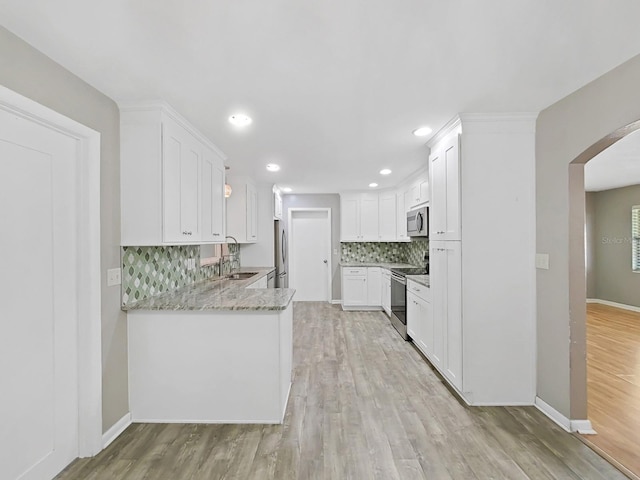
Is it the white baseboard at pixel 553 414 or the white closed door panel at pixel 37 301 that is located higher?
the white closed door panel at pixel 37 301

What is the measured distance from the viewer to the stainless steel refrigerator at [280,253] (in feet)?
18.5

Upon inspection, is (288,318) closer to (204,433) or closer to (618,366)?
(204,433)

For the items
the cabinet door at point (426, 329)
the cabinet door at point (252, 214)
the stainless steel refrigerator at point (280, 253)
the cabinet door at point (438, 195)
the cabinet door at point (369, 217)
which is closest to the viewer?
the cabinet door at point (438, 195)

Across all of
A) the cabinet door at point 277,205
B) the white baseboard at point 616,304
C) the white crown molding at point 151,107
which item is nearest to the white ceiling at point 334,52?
the white crown molding at point 151,107

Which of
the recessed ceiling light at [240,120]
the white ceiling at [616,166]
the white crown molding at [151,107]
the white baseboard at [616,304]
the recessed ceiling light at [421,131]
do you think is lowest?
the white baseboard at [616,304]

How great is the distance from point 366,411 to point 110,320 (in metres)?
1.95

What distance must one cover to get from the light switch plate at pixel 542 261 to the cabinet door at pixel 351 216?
3.96m

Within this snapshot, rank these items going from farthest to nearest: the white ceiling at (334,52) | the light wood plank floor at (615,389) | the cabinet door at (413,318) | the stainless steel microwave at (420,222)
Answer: the stainless steel microwave at (420,222) < the cabinet door at (413,318) < the light wood plank floor at (615,389) < the white ceiling at (334,52)

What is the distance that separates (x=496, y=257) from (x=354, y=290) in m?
3.66

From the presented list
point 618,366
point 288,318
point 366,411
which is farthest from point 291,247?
point 618,366

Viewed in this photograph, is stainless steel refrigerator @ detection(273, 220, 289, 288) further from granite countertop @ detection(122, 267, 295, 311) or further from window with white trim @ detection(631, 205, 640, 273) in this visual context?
window with white trim @ detection(631, 205, 640, 273)

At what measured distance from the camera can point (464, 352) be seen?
2.55 m

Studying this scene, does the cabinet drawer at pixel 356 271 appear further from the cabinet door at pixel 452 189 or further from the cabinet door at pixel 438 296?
the cabinet door at pixel 452 189

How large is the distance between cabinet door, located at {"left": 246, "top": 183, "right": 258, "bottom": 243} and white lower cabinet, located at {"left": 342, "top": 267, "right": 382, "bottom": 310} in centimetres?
190
